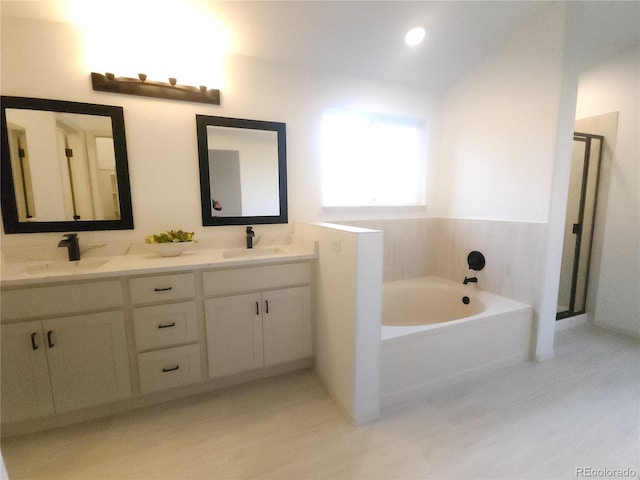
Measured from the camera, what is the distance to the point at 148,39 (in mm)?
1856

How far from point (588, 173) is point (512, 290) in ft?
4.91

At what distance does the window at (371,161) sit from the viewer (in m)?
2.58

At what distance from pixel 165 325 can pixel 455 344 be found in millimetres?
1865

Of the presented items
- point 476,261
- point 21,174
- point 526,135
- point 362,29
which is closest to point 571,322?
point 476,261

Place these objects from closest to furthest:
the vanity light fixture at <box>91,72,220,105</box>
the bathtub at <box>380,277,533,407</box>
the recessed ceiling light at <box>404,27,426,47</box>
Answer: the bathtub at <box>380,277,533,407</box> < the vanity light fixture at <box>91,72,220,105</box> < the recessed ceiling light at <box>404,27,426,47</box>

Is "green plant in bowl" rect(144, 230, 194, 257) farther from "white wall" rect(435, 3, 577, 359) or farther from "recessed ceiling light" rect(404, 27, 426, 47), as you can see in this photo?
"white wall" rect(435, 3, 577, 359)

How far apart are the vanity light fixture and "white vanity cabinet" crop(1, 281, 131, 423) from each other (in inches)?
51.6

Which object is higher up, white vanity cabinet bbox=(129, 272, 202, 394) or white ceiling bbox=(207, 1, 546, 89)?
white ceiling bbox=(207, 1, 546, 89)

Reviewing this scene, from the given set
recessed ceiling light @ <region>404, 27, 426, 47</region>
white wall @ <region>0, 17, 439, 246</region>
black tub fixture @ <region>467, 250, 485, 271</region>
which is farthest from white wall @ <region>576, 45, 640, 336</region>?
recessed ceiling light @ <region>404, 27, 426, 47</region>

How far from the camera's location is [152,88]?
Answer: 188 cm

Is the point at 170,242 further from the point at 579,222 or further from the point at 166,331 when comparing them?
the point at 579,222

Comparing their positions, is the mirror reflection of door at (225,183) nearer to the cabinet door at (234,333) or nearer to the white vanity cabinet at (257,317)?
the white vanity cabinet at (257,317)

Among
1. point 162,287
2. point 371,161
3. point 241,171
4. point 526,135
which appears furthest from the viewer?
point 371,161

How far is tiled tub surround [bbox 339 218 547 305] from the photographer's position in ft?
6.83
